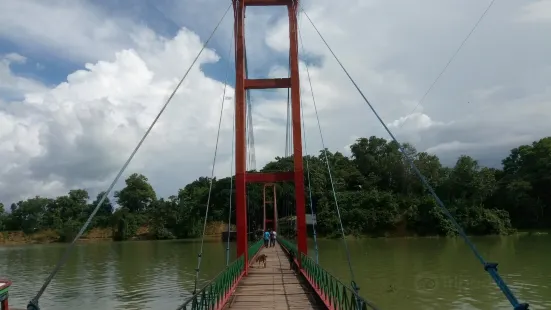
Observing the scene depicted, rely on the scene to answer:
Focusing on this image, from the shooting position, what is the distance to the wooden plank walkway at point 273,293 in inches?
326

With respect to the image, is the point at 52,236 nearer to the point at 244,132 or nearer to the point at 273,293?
the point at 244,132

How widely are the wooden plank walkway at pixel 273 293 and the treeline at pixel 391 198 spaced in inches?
1074

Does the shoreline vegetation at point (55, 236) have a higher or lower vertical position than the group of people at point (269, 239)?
higher

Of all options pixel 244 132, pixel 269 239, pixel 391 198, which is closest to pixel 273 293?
pixel 244 132

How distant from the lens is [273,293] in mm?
9680

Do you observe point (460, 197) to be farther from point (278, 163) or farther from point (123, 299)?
point (123, 299)

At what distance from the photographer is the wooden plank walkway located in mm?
8277

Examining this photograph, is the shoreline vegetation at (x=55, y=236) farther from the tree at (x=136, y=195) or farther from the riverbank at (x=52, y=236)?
the tree at (x=136, y=195)

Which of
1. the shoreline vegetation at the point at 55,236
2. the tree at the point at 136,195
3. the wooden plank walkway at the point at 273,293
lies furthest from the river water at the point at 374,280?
the tree at the point at 136,195

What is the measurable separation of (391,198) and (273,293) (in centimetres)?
3809

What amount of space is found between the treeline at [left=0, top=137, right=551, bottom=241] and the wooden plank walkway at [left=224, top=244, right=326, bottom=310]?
27.3 metres

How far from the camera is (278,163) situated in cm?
5241

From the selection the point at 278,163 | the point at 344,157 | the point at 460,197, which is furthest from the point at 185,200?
the point at 460,197

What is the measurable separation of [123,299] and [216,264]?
9308mm
